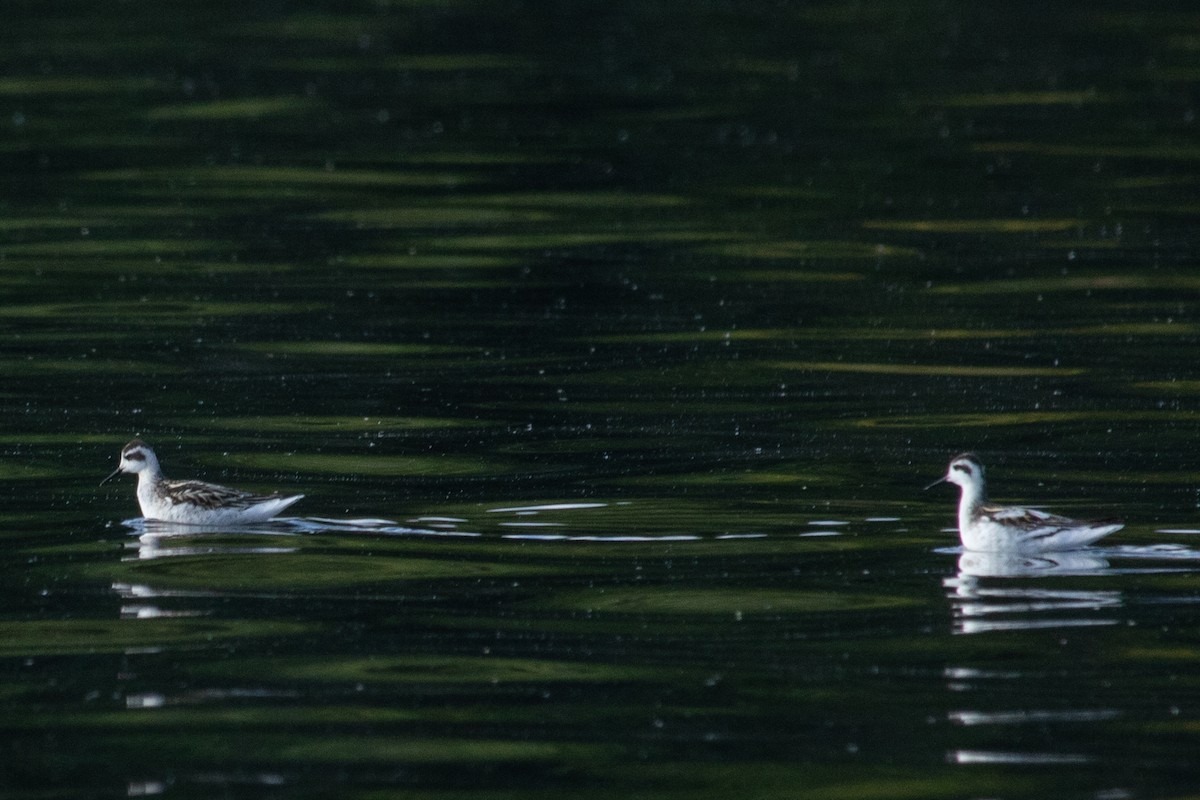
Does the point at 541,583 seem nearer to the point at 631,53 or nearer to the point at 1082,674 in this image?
the point at 1082,674

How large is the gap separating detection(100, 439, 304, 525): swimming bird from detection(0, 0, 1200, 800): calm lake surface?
19 cm

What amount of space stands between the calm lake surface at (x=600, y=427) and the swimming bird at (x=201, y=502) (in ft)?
0.62

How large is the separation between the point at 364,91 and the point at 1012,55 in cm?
1255

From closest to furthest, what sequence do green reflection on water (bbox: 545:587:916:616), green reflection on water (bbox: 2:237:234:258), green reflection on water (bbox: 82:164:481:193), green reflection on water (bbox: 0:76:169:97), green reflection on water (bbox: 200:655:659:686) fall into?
green reflection on water (bbox: 200:655:659:686) < green reflection on water (bbox: 545:587:916:616) < green reflection on water (bbox: 2:237:234:258) < green reflection on water (bbox: 82:164:481:193) < green reflection on water (bbox: 0:76:169:97)

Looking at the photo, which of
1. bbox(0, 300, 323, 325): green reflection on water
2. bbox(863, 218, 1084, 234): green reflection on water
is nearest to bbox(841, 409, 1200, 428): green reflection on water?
bbox(0, 300, 323, 325): green reflection on water

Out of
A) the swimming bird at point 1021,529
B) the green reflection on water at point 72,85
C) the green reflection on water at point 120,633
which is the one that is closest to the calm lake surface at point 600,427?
the green reflection on water at point 120,633

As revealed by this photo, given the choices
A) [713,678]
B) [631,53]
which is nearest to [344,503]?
[713,678]

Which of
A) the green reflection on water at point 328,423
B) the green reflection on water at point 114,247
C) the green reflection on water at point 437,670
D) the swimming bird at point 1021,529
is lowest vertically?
the green reflection on water at point 437,670

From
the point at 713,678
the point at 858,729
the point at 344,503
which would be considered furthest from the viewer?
the point at 344,503

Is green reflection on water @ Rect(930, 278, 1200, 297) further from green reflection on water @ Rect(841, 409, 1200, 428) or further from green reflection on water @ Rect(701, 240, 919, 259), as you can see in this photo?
green reflection on water @ Rect(841, 409, 1200, 428)

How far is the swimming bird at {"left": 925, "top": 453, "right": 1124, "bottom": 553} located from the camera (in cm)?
1428

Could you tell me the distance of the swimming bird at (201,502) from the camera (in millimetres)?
15500

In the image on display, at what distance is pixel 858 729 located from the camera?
37.7 feet

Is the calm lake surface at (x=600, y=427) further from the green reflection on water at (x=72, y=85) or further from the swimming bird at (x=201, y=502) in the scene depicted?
the green reflection on water at (x=72, y=85)
